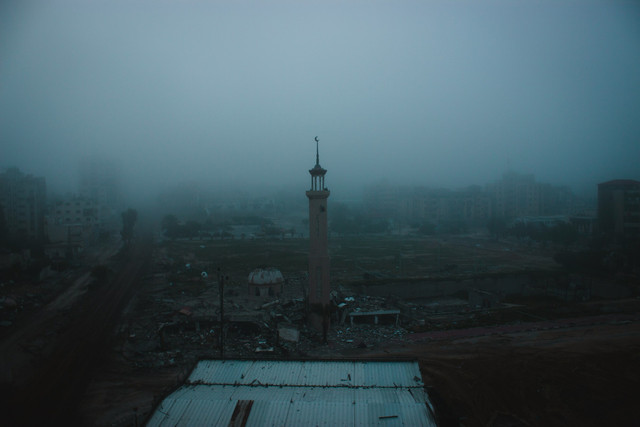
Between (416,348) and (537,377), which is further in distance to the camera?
(416,348)

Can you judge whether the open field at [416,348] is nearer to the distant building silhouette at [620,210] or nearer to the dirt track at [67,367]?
the dirt track at [67,367]

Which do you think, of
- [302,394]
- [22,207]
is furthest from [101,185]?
[302,394]

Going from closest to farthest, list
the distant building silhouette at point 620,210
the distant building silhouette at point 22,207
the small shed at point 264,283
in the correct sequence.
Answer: the small shed at point 264,283 < the distant building silhouette at point 22,207 < the distant building silhouette at point 620,210

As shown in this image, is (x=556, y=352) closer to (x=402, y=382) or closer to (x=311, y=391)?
(x=402, y=382)

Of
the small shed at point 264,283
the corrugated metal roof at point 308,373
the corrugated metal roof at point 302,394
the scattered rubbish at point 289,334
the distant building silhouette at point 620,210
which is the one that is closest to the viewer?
the corrugated metal roof at point 302,394

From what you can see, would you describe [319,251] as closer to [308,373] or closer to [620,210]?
[308,373]

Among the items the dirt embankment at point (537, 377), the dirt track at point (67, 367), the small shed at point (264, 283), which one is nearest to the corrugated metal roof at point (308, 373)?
the dirt embankment at point (537, 377)
